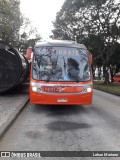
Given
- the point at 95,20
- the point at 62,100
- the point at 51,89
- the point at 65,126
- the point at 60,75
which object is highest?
the point at 95,20

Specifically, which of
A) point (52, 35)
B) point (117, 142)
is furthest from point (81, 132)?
point (52, 35)

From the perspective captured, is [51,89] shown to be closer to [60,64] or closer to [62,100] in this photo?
A: [62,100]

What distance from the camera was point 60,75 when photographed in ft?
47.4

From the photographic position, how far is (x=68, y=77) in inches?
567

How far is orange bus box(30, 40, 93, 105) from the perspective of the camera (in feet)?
46.1

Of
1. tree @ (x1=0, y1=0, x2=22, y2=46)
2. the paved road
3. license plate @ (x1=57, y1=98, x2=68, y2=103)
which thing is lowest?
the paved road

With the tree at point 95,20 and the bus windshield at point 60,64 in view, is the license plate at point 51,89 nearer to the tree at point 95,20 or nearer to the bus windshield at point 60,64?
the bus windshield at point 60,64

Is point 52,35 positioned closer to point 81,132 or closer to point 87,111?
point 87,111

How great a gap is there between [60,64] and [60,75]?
0.51 meters

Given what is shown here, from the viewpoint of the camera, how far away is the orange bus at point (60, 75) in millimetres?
14062

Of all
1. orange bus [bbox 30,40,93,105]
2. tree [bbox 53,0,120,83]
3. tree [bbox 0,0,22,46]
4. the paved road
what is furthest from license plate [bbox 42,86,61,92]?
tree [bbox 53,0,120,83]

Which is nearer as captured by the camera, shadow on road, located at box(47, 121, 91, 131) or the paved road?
the paved road

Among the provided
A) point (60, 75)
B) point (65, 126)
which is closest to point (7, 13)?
point (60, 75)

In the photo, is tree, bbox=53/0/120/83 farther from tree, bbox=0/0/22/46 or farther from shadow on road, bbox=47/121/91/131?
shadow on road, bbox=47/121/91/131
